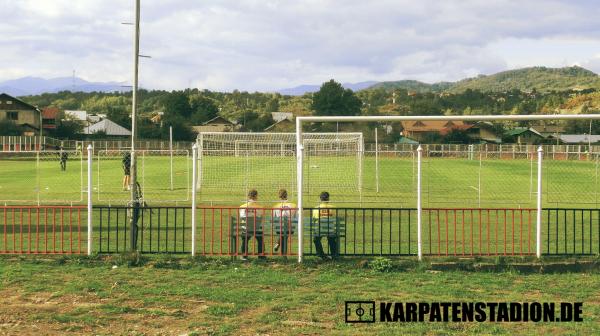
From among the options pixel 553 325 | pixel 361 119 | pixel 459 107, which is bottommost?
pixel 553 325

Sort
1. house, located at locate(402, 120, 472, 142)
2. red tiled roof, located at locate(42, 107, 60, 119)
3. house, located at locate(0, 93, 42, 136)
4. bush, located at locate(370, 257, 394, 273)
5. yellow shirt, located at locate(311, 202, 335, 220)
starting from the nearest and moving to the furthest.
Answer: bush, located at locate(370, 257, 394, 273)
yellow shirt, located at locate(311, 202, 335, 220)
house, located at locate(402, 120, 472, 142)
house, located at locate(0, 93, 42, 136)
red tiled roof, located at locate(42, 107, 60, 119)

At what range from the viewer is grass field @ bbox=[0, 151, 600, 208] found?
77.6 ft

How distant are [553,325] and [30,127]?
85.3 meters

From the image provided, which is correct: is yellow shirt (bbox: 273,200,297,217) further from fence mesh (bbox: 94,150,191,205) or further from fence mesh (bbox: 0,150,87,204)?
fence mesh (bbox: 94,150,191,205)

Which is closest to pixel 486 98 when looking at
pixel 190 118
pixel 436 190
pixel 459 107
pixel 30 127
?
pixel 459 107

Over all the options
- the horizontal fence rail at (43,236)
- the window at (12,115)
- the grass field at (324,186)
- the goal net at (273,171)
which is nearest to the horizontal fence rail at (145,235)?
the horizontal fence rail at (43,236)

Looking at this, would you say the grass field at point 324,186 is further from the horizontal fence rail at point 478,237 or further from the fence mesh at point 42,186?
the horizontal fence rail at point 478,237

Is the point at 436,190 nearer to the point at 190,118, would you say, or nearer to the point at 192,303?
the point at 192,303

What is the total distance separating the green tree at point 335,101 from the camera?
110 meters

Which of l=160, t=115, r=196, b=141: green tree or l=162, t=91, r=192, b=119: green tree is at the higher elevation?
l=162, t=91, r=192, b=119: green tree

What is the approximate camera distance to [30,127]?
84.1 m

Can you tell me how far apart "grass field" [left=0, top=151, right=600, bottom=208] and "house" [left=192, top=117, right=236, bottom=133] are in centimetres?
5382

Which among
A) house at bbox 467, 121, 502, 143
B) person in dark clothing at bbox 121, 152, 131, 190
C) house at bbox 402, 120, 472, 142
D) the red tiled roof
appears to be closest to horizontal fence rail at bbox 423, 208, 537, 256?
person in dark clothing at bbox 121, 152, 131, 190

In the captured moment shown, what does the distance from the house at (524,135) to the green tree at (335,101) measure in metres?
55.7
